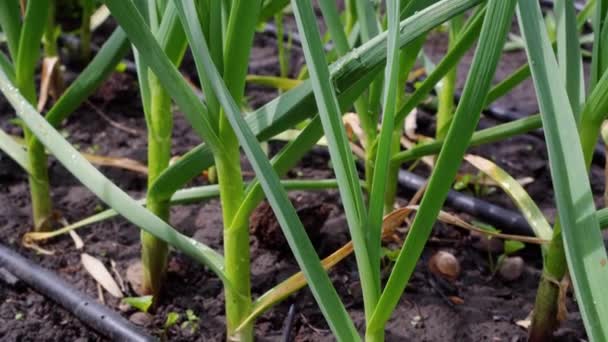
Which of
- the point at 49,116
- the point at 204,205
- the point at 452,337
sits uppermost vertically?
the point at 49,116

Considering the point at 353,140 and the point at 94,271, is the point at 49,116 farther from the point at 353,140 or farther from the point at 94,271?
the point at 353,140

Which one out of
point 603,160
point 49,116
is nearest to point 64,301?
point 49,116

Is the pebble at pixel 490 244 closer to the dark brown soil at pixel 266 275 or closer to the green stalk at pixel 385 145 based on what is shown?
the dark brown soil at pixel 266 275

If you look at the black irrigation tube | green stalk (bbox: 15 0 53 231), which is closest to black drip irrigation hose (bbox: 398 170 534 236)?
the black irrigation tube

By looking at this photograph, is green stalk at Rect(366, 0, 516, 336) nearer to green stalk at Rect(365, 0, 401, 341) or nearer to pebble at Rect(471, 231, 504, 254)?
green stalk at Rect(365, 0, 401, 341)

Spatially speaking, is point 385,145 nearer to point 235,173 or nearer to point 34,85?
point 235,173
